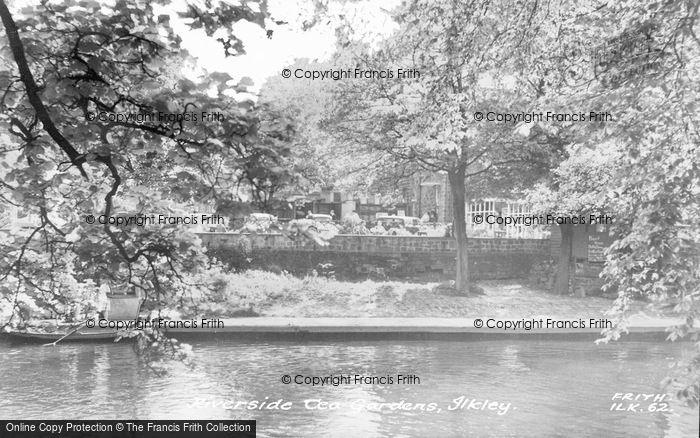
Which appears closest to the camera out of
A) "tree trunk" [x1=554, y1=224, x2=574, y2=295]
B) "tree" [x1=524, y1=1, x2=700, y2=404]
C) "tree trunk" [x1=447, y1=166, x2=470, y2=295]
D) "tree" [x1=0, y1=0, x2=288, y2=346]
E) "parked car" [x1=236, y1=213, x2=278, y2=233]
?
"tree" [x1=0, y1=0, x2=288, y2=346]

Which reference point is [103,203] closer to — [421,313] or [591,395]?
[591,395]

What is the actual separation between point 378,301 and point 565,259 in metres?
6.41

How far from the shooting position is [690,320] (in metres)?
5.44

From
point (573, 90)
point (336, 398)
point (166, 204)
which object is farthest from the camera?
point (336, 398)

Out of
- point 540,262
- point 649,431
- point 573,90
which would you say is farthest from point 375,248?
point 573,90

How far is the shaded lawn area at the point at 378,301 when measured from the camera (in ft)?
55.7

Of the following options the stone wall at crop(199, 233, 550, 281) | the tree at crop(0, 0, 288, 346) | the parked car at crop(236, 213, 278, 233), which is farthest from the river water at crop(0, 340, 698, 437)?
the stone wall at crop(199, 233, 550, 281)

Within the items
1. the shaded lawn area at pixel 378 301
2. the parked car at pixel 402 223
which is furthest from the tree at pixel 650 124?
the parked car at pixel 402 223

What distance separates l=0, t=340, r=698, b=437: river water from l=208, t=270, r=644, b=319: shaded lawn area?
304 centimetres

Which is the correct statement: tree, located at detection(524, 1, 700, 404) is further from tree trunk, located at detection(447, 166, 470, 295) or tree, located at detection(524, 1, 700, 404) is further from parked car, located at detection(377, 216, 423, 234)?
parked car, located at detection(377, 216, 423, 234)

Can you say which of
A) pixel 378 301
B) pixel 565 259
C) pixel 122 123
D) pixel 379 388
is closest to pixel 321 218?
pixel 378 301

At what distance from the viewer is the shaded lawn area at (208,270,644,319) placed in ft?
55.7

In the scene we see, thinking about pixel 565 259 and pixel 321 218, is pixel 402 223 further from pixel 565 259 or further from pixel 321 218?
pixel 565 259

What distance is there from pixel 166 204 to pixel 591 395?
28.5 ft
